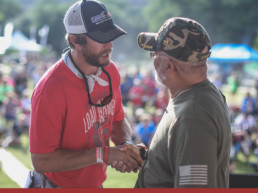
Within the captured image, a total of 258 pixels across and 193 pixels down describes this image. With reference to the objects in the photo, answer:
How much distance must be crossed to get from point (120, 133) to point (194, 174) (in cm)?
135

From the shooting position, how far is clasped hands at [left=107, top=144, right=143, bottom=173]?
8.01 ft

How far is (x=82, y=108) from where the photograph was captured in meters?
2.54

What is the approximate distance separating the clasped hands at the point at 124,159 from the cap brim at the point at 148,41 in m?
0.73

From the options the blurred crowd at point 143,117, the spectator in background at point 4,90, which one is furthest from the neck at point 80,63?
the spectator in background at point 4,90

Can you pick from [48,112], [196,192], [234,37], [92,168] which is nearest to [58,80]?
[48,112]

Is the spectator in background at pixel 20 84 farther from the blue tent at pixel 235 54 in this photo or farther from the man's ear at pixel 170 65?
the man's ear at pixel 170 65

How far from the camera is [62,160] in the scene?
2.42 meters

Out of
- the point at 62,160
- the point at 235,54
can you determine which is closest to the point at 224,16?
the point at 235,54

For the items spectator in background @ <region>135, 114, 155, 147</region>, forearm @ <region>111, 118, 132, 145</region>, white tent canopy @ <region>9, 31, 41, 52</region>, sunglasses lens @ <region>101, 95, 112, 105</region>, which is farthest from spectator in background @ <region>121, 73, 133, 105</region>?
sunglasses lens @ <region>101, 95, 112, 105</region>

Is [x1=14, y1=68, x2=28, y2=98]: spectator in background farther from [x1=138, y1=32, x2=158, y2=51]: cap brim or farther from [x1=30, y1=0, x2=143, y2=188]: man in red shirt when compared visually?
[x1=138, y1=32, x2=158, y2=51]: cap brim

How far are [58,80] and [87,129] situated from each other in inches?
16.5

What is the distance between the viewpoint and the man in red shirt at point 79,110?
2.39m

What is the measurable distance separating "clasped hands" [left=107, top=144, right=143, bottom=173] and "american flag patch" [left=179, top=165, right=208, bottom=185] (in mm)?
706

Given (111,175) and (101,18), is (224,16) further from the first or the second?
(101,18)
